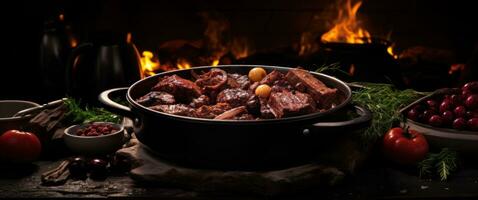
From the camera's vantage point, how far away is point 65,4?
4992mm

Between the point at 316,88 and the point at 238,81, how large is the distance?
0.42 m

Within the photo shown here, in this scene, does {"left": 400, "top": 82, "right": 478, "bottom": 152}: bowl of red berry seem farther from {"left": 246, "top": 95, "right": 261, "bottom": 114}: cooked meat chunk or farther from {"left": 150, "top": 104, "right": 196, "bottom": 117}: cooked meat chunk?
{"left": 150, "top": 104, "right": 196, "bottom": 117}: cooked meat chunk

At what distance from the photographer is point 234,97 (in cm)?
247

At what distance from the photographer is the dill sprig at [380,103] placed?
2510mm

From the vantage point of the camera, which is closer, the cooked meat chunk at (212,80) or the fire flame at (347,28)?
the cooked meat chunk at (212,80)

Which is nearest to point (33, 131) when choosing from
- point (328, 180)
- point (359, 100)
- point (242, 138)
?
point (242, 138)

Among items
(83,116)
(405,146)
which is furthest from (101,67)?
(405,146)

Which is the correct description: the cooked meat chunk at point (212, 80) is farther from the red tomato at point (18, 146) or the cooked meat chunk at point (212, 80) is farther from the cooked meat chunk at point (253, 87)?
the red tomato at point (18, 146)

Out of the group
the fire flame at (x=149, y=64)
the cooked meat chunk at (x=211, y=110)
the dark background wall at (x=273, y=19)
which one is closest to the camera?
the cooked meat chunk at (x=211, y=110)

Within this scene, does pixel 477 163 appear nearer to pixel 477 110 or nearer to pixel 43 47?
pixel 477 110

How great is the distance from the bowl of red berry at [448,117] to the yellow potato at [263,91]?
0.58 meters

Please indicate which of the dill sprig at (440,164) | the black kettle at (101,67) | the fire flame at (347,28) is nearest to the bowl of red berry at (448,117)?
the dill sprig at (440,164)

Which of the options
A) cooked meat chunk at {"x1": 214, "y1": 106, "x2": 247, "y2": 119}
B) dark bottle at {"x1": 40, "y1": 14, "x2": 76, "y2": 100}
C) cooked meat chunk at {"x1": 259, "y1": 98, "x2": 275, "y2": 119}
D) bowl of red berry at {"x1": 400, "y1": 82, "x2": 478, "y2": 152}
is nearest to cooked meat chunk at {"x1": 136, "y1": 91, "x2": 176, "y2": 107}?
cooked meat chunk at {"x1": 214, "y1": 106, "x2": 247, "y2": 119}

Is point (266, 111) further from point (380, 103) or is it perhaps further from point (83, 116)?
point (83, 116)
